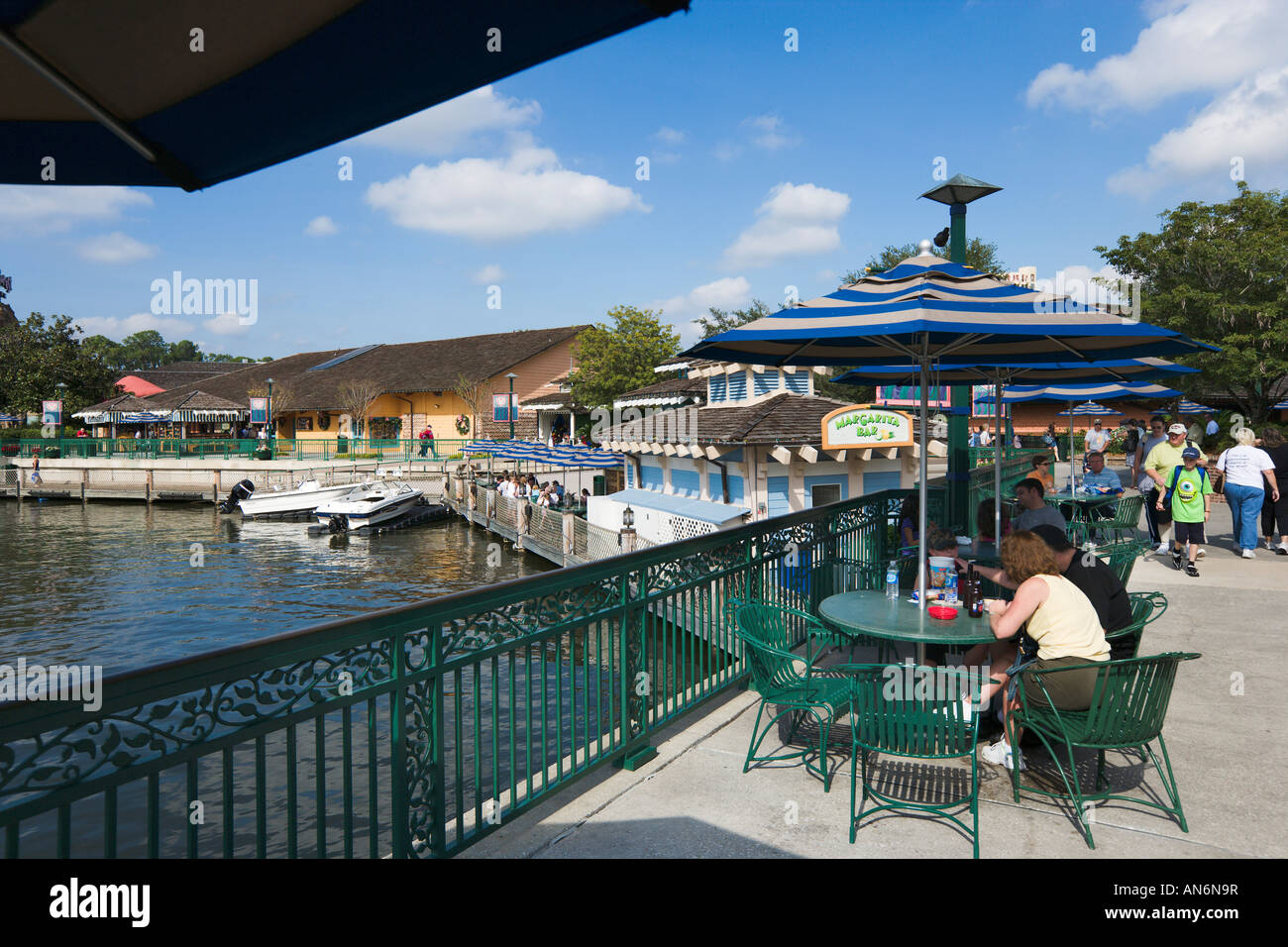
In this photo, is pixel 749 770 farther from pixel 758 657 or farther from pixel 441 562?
pixel 441 562

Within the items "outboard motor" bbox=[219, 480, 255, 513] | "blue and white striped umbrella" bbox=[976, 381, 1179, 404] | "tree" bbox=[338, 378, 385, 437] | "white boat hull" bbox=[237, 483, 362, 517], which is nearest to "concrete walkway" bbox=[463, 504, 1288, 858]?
"blue and white striped umbrella" bbox=[976, 381, 1179, 404]

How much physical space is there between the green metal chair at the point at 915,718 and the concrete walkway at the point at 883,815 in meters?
0.29

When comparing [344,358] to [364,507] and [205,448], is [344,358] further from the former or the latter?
[364,507]

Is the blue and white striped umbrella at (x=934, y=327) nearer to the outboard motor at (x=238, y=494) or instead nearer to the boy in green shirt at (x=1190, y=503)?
the boy in green shirt at (x=1190, y=503)

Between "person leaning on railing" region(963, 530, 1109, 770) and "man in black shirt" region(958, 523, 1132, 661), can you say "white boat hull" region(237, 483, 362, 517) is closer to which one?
"man in black shirt" region(958, 523, 1132, 661)

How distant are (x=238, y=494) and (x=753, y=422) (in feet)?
99.8

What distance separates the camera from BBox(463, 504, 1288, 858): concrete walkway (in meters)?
3.72

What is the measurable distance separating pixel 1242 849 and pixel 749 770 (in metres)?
2.36

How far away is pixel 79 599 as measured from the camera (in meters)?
23.2

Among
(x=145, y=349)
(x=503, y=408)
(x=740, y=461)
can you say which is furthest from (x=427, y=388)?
(x=145, y=349)

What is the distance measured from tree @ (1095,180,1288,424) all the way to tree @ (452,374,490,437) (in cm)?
3650

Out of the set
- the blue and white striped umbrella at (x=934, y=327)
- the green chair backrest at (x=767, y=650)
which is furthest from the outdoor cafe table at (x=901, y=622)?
the blue and white striped umbrella at (x=934, y=327)
